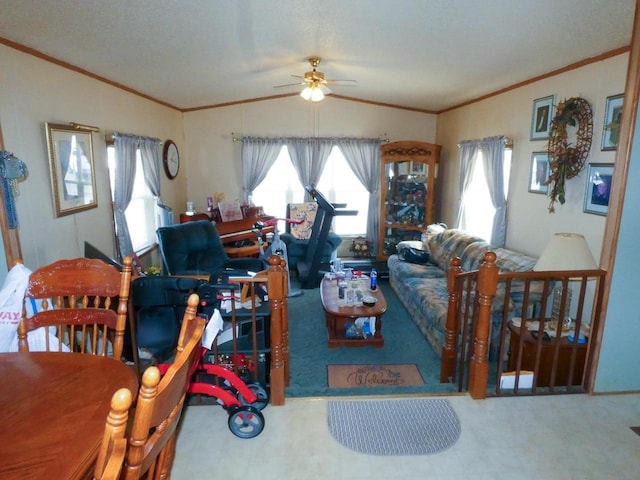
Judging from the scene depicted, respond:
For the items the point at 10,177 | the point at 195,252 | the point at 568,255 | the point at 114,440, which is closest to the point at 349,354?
the point at 568,255

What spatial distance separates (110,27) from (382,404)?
2921 mm

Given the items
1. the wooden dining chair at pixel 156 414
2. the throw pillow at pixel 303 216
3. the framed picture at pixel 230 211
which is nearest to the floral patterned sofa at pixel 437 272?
the throw pillow at pixel 303 216

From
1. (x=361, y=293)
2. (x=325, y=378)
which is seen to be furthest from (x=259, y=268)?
(x=325, y=378)

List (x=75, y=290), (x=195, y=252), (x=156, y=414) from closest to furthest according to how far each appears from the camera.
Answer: (x=156, y=414)
(x=75, y=290)
(x=195, y=252)

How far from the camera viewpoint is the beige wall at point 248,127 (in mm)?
6168

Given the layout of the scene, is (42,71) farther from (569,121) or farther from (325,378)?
(569,121)

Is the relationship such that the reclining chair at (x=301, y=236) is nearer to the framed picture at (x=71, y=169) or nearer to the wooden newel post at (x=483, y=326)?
the framed picture at (x=71, y=169)

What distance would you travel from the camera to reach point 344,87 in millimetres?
5527

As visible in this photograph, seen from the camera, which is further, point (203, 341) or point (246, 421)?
point (246, 421)

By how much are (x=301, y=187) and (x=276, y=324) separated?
4.34 metres

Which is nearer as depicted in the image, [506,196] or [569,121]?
[569,121]

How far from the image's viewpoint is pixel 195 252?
15.5 feet

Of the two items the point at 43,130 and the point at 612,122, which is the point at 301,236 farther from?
the point at 612,122

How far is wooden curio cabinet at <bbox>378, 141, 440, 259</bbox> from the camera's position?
595 cm
